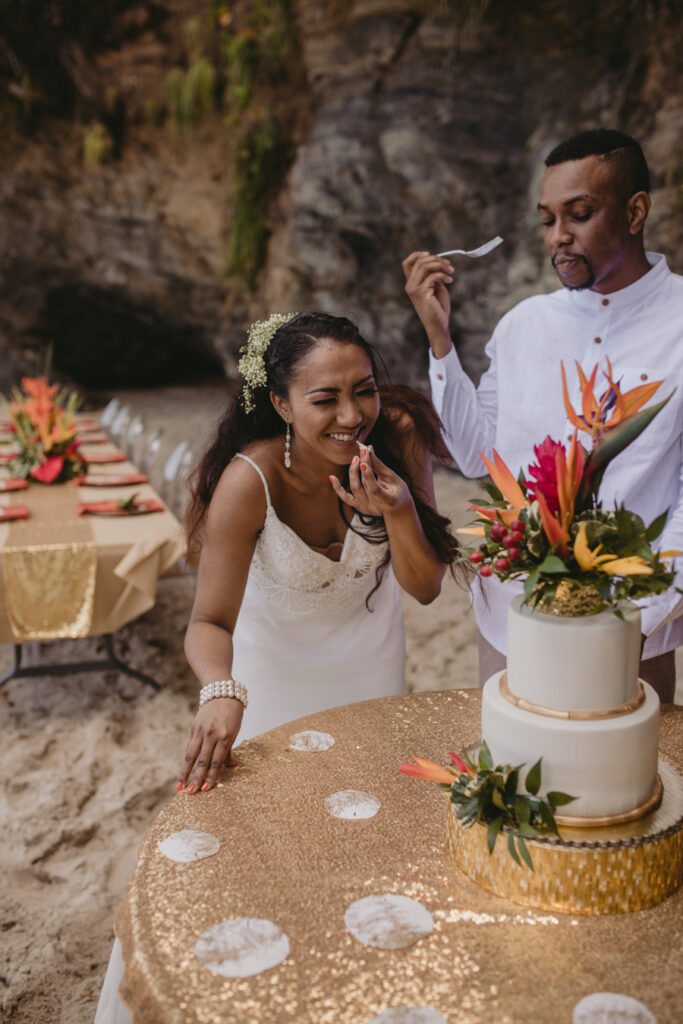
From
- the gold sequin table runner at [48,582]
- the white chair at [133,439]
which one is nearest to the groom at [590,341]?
the gold sequin table runner at [48,582]

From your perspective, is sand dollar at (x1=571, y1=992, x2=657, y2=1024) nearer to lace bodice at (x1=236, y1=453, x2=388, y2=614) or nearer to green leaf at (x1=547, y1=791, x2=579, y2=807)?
green leaf at (x1=547, y1=791, x2=579, y2=807)

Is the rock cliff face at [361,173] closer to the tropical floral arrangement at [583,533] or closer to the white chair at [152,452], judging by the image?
the white chair at [152,452]

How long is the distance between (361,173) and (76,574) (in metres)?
7.18

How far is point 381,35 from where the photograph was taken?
880cm

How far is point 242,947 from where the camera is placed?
108 centimetres

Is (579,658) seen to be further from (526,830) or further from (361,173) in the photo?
(361,173)

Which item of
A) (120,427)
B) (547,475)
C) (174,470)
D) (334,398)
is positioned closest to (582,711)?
(547,475)

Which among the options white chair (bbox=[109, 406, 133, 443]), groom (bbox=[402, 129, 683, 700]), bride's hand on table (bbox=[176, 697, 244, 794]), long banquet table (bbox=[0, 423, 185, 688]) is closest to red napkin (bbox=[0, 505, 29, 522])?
long banquet table (bbox=[0, 423, 185, 688])

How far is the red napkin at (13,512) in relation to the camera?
13.0ft

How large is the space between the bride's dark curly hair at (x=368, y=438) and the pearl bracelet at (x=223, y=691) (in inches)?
25.7

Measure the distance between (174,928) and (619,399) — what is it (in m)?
0.99

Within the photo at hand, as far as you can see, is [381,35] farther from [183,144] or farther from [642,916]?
[642,916]

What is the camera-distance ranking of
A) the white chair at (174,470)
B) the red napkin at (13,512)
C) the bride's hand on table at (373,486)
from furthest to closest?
1. the white chair at (174,470)
2. the red napkin at (13,512)
3. the bride's hand on table at (373,486)

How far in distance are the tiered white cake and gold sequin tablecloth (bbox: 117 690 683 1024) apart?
0.62 feet
